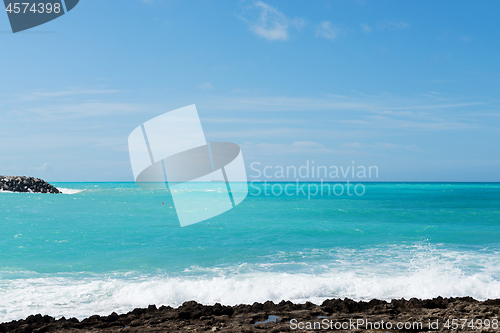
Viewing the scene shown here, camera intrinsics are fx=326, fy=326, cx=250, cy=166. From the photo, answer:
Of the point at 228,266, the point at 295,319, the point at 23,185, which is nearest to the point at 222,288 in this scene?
the point at 228,266

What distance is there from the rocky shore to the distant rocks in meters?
62.1

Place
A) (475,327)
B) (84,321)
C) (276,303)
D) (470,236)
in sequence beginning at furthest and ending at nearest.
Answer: (470,236)
(276,303)
(84,321)
(475,327)

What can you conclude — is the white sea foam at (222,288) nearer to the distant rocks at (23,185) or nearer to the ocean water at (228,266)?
the ocean water at (228,266)

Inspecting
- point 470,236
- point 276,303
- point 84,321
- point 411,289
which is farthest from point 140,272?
point 470,236

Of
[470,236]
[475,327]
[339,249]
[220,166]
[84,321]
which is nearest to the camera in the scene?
[475,327]

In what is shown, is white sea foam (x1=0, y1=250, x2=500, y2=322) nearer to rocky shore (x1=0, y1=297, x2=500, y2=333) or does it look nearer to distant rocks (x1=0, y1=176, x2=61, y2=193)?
rocky shore (x1=0, y1=297, x2=500, y2=333)

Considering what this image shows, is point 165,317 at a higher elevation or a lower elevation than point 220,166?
lower

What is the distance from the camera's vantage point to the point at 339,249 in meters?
13.2

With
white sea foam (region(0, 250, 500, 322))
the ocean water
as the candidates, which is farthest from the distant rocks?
white sea foam (region(0, 250, 500, 322))

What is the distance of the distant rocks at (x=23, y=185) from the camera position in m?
56.1

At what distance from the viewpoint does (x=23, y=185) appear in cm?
5688

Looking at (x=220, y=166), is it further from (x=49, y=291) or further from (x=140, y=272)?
(x=49, y=291)

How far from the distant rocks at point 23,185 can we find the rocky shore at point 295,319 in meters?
62.1

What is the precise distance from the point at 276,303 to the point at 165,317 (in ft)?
8.03
